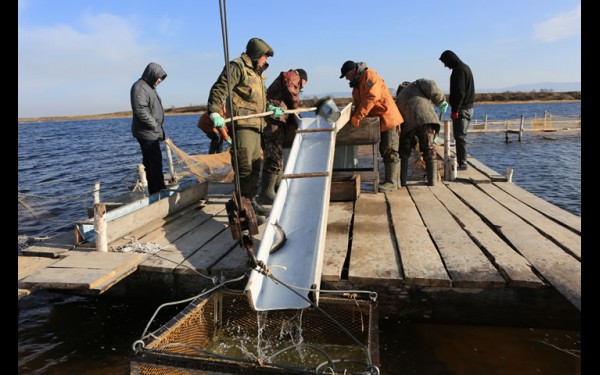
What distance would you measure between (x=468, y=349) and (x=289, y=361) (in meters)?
1.48

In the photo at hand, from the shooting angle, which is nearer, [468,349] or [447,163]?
[468,349]

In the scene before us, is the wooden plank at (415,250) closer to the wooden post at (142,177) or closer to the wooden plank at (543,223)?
the wooden plank at (543,223)

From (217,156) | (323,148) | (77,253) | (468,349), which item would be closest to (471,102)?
(323,148)

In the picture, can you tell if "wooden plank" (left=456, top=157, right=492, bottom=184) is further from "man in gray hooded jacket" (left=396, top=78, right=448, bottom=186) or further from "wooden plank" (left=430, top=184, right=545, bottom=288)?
"wooden plank" (left=430, top=184, right=545, bottom=288)

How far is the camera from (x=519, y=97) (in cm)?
10244

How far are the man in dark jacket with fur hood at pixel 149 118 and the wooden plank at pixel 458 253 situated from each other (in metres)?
3.81

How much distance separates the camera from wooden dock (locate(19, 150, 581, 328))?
326 centimetres

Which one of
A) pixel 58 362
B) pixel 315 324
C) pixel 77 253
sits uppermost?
pixel 77 253

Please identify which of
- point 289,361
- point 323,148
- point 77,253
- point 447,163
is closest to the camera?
point 289,361

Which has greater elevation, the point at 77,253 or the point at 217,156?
the point at 217,156

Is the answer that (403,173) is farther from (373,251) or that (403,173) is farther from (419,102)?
(373,251)

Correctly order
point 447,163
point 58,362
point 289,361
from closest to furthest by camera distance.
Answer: point 289,361
point 58,362
point 447,163

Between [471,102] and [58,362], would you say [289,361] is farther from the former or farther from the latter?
[471,102]

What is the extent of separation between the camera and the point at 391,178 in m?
6.43
